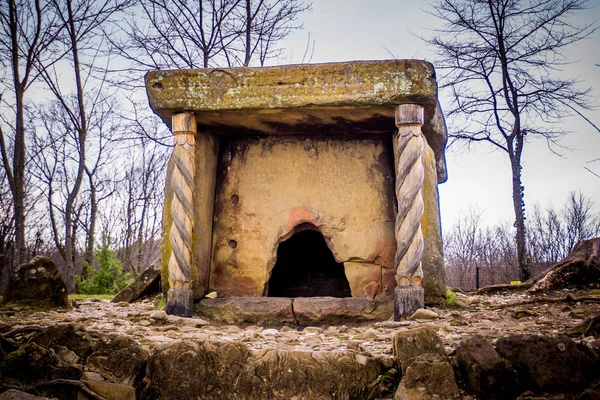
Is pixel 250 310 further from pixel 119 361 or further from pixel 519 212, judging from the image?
pixel 519 212

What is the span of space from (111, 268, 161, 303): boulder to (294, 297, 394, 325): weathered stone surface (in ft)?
11.9

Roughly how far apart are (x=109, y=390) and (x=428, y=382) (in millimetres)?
2148

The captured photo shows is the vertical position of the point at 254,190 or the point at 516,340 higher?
the point at 254,190

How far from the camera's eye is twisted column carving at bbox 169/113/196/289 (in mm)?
6598

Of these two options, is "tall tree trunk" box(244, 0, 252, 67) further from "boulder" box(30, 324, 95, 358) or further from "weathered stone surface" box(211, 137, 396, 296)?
"boulder" box(30, 324, 95, 358)

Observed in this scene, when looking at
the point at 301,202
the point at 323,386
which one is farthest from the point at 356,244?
the point at 323,386

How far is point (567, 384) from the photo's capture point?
350 centimetres

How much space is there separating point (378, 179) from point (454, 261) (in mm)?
18388

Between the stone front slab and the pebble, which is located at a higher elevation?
the stone front slab

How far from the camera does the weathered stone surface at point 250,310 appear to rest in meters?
6.68

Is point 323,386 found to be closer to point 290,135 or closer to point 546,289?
point 290,135

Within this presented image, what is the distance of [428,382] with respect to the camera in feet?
11.7

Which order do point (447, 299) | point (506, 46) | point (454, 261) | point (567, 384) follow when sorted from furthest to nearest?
point (454, 261)
point (506, 46)
point (447, 299)
point (567, 384)

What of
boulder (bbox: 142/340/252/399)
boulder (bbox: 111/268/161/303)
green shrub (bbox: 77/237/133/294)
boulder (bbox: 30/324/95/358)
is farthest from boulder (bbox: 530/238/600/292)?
green shrub (bbox: 77/237/133/294)
